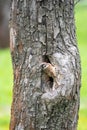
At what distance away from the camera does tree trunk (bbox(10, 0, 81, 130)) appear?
4.82 m

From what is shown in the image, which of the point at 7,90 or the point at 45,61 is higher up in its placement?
the point at 45,61

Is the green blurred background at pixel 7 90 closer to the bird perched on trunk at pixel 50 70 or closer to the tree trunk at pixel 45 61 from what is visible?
the tree trunk at pixel 45 61

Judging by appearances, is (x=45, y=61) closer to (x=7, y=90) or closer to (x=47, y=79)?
(x=47, y=79)

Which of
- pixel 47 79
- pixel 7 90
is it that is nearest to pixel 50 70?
pixel 47 79

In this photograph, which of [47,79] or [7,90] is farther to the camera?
[7,90]

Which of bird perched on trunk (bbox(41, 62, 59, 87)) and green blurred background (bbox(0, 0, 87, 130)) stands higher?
bird perched on trunk (bbox(41, 62, 59, 87))

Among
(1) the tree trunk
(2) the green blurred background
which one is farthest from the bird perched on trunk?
(2) the green blurred background

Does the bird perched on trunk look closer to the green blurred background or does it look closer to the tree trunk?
the tree trunk

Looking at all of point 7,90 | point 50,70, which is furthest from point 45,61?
point 7,90

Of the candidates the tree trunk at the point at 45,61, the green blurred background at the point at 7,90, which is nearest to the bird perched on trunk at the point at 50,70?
the tree trunk at the point at 45,61

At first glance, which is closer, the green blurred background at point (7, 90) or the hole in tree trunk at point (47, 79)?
the hole in tree trunk at point (47, 79)

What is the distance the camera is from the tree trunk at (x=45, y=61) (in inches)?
190

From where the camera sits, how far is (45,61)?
495cm

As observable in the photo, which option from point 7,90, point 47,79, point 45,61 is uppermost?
point 45,61
